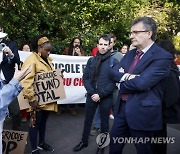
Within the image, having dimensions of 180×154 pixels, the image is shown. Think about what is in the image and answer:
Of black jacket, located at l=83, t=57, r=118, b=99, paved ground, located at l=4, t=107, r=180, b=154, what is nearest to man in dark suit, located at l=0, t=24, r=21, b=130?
paved ground, located at l=4, t=107, r=180, b=154

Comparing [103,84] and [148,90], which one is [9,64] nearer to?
[103,84]

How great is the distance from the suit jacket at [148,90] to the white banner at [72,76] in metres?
3.51

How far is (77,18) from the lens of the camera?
36.1 ft

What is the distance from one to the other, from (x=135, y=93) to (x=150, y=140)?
22.3 inches

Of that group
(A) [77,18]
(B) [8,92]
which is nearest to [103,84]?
(B) [8,92]

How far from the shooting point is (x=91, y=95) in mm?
4359

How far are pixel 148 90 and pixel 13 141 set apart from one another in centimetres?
178

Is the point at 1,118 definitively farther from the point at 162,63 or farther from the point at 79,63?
the point at 79,63

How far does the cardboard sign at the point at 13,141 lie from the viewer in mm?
3691

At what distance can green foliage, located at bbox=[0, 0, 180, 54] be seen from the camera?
338 inches

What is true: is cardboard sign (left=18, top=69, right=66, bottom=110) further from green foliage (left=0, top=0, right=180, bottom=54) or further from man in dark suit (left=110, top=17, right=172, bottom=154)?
green foliage (left=0, top=0, right=180, bottom=54)

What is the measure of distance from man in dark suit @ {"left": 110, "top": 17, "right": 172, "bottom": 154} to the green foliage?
4927mm

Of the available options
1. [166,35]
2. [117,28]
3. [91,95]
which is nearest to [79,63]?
[91,95]

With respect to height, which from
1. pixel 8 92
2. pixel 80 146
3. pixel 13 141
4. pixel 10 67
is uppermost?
pixel 8 92
